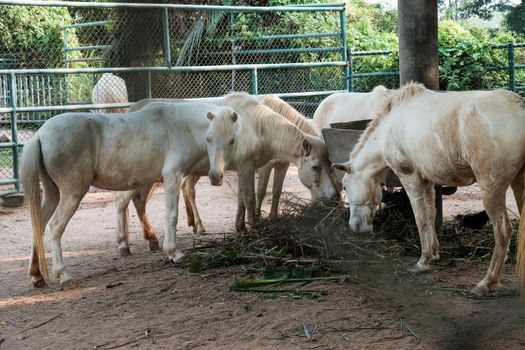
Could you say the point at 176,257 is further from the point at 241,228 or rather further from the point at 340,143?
the point at 340,143

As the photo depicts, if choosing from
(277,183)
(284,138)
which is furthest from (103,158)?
(277,183)

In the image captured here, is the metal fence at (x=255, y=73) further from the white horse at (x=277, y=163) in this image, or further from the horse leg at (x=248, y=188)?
the horse leg at (x=248, y=188)

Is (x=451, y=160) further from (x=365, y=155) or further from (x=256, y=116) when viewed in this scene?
(x=256, y=116)

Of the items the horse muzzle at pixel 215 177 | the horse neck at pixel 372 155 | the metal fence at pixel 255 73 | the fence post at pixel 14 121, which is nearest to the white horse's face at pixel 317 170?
the horse neck at pixel 372 155

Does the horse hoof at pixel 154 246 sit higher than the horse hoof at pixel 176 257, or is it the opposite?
the horse hoof at pixel 176 257

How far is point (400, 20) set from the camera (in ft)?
17.4

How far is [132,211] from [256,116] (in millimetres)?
3057

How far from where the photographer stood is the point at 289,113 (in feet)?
21.9

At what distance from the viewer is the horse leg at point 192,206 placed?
22.4 ft

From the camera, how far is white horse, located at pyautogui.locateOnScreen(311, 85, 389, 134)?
7.55m

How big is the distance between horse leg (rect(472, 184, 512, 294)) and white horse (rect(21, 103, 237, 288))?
7.54 ft

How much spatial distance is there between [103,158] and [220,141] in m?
0.91

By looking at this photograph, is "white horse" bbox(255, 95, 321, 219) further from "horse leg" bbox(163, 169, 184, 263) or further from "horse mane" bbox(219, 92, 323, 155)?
"horse leg" bbox(163, 169, 184, 263)

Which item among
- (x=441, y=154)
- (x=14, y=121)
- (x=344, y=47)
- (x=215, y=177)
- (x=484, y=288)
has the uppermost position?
(x=344, y=47)
